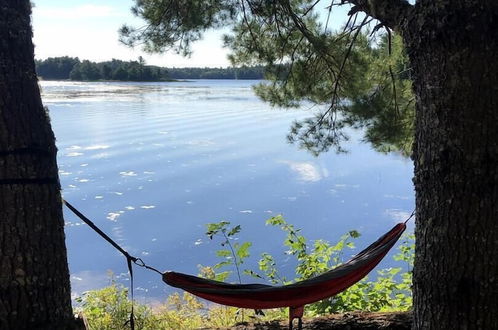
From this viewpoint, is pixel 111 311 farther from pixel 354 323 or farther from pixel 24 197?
pixel 24 197

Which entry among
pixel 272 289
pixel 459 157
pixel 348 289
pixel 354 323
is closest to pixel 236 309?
pixel 348 289

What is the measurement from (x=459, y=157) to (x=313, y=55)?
2184 millimetres

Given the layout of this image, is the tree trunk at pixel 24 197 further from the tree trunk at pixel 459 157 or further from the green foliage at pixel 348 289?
the green foliage at pixel 348 289

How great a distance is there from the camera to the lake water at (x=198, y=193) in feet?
18.4

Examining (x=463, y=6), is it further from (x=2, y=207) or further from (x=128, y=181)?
(x=128, y=181)

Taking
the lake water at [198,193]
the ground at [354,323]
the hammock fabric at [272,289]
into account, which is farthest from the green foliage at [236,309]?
the lake water at [198,193]

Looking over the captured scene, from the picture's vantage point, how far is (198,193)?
7723mm

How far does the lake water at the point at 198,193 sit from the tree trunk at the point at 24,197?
2.71 metres

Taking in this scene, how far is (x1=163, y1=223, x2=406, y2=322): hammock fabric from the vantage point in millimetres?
1891

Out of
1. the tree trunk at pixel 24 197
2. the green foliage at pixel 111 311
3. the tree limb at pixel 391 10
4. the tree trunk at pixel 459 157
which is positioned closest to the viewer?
the tree trunk at pixel 24 197

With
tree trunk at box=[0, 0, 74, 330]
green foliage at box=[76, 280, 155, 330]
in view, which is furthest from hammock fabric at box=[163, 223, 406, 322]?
green foliage at box=[76, 280, 155, 330]

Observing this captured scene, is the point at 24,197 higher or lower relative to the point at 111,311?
higher

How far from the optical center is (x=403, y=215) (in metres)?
6.84

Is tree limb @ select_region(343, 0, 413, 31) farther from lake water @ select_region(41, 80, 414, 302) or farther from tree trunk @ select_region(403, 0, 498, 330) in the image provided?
lake water @ select_region(41, 80, 414, 302)
